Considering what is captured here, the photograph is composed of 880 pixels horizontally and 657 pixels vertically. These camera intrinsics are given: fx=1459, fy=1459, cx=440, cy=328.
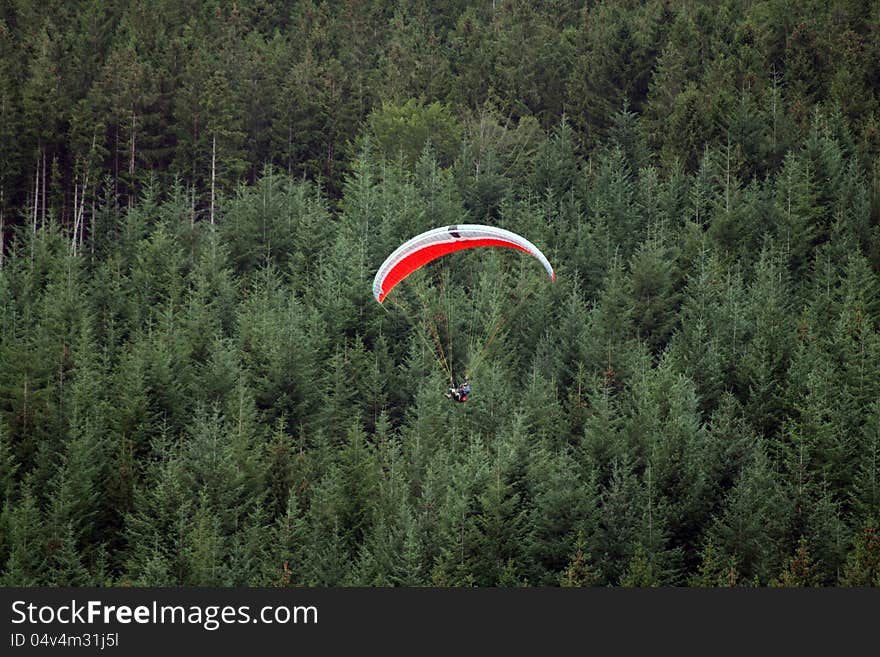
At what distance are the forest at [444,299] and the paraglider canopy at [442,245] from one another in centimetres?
918

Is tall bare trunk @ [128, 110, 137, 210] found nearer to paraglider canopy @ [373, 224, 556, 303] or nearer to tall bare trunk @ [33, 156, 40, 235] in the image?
tall bare trunk @ [33, 156, 40, 235]

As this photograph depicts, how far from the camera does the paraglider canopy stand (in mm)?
37250

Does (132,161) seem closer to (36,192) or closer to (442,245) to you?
(36,192)

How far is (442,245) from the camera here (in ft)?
125

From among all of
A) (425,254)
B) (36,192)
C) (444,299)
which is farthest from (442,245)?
(36,192)

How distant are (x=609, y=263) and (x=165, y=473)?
2578 centimetres

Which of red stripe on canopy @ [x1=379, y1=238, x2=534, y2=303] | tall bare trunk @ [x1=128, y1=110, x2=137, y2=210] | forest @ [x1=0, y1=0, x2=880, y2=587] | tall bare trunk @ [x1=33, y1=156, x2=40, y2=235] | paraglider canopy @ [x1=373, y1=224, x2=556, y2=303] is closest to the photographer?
paraglider canopy @ [x1=373, y1=224, x2=556, y2=303]

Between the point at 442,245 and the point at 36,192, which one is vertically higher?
the point at 36,192

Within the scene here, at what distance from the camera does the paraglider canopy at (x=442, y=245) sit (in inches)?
1467

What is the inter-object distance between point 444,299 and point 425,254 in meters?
25.0

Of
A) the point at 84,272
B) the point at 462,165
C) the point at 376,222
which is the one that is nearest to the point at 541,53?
the point at 462,165

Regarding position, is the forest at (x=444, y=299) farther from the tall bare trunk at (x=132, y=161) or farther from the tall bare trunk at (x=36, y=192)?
the tall bare trunk at (x=36, y=192)

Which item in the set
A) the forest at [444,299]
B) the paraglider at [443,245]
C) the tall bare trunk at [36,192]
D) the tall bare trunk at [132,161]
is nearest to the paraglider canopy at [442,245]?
the paraglider at [443,245]

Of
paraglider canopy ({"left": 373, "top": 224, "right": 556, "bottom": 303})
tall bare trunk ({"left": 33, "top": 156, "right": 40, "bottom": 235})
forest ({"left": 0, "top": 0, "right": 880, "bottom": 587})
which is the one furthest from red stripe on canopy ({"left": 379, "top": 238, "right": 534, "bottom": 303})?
tall bare trunk ({"left": 33, "top": 156, "right": 40, "bottom": 235})
